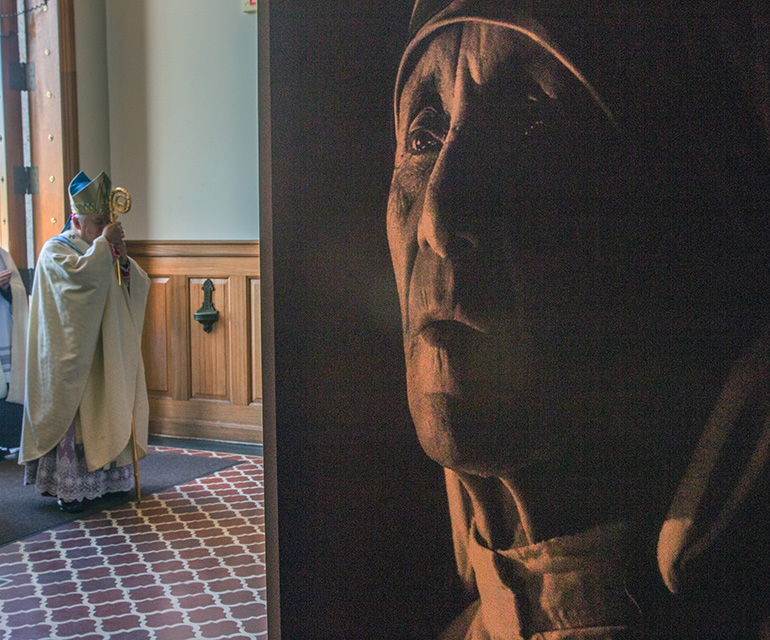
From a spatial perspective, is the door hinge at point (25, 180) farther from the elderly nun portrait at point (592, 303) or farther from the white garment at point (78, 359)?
the elderly nun portrait at point (592, 303)

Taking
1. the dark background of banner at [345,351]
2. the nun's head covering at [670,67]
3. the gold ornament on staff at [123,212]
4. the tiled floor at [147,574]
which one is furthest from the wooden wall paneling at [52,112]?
the nun's head covering at [670,67]

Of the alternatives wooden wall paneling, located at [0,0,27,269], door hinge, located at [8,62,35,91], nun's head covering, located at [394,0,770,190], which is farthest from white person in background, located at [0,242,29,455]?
nun's head covering, located at [394,0,770,190]

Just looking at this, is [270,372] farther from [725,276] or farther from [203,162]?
[203,162]

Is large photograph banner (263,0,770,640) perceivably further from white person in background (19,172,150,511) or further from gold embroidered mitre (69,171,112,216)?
gold embroidered mitre (69,171,112,216)

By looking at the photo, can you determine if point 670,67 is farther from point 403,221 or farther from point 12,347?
point 12,347

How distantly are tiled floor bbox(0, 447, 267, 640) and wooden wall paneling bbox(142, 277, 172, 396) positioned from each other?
57.1 inches

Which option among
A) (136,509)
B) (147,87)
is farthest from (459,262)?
(147,87)

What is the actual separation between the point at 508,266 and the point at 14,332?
4054 mm

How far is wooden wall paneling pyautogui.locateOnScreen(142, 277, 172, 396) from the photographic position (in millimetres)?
4887

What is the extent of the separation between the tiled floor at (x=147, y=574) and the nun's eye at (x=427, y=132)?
5.25ft

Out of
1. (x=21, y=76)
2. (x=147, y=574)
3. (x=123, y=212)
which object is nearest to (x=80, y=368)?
(x=123, y=212)

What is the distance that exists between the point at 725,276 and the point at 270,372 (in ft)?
2.04

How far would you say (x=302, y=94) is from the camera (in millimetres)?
1031

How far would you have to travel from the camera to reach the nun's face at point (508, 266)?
96 centimetres
